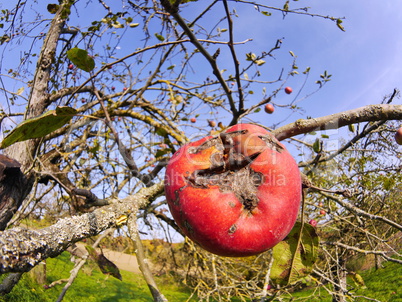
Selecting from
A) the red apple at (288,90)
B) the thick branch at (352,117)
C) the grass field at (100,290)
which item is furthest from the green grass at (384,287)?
the thick branch at (352,117)

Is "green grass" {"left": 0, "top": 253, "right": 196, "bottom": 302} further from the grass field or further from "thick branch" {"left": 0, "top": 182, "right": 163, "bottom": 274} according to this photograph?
"thick branch" {"left": 0, "top": 182, "right": 163, "bottom": 274}

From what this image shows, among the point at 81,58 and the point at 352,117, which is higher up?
the point at 81,58

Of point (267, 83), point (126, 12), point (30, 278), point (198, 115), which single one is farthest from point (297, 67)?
point (30, 278)

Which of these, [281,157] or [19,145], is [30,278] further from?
[281,157]

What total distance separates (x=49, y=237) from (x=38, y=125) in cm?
38

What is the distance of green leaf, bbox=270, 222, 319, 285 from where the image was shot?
95 centimetres

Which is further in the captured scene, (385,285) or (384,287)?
(385,285)

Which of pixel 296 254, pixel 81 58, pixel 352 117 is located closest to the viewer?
pixel 352 117

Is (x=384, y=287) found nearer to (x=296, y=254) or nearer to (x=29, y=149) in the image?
(x=296, y=254)

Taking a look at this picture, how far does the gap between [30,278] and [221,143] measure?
6.03 meters

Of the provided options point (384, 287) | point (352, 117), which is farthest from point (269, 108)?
point (384, 287)

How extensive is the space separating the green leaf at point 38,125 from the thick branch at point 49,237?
0.28 metres

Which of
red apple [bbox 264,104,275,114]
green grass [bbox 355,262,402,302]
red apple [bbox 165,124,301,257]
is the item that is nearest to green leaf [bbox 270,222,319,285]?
red apple [bbox 165,124,301,257]

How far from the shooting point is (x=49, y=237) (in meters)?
0.61
